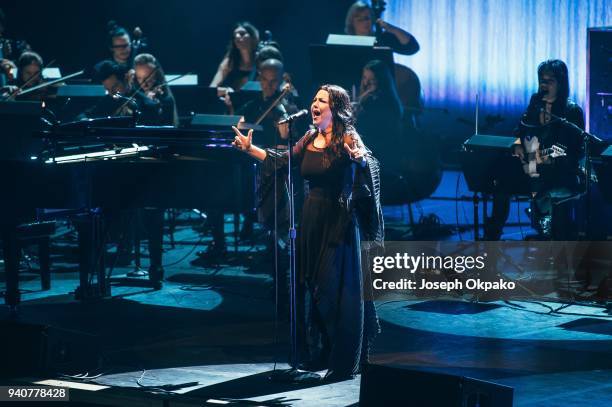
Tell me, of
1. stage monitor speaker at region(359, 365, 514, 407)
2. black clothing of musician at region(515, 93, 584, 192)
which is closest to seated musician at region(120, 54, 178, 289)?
black clothing of musician at region(515, 93, 584, 192)

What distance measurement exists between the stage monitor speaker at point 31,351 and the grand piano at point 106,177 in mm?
1755

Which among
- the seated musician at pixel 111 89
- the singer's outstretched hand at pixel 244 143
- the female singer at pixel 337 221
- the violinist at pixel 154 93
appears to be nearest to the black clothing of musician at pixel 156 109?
the violinist at pixel 154 93

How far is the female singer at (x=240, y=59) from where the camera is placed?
11.9 metres

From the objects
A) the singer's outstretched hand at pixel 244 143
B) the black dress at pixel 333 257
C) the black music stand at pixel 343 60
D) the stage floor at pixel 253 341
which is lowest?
the stage floor at pixel 253 341

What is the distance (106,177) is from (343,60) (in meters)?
3.58

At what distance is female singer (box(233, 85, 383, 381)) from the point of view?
6.13m

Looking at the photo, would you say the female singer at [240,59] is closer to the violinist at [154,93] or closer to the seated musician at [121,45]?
the seated musician at [121,45]

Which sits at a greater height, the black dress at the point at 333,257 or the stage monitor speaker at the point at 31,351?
the black dress at the point at 333,257

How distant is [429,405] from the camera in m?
4.67

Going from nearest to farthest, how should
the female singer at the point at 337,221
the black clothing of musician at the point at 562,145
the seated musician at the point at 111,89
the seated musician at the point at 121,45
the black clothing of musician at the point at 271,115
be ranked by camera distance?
the female singer at the point at 337,221 < the black clothing of musician at the point at 562,145 < the black clothing of musician at the point at 271,115 < the seated musician at the point at 111,89 < the seated musician at the point at 121,45

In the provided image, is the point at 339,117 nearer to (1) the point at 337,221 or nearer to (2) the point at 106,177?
(1) the point at 337,221

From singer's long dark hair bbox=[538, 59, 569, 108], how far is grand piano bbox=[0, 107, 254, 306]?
2492 millimetres

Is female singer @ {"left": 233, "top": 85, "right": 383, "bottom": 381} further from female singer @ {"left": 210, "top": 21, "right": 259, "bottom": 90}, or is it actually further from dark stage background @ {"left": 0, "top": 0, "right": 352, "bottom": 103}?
dark stage background @ {"left": 0, "top": 0, "right": 352, "bottom": 103}

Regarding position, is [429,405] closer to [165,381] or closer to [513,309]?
[165,381]
